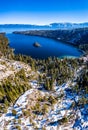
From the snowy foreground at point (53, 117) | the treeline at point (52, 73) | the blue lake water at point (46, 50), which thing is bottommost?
the snowy foreground at point (53, 117)

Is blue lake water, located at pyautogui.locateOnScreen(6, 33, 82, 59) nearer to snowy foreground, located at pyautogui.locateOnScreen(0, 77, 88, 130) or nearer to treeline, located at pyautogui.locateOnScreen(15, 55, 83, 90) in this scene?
treeline, located at pyautogui.locateOnScreen(15, 55, 83, 90)

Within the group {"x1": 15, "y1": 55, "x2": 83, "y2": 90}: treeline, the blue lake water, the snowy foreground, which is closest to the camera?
the snowy foreground

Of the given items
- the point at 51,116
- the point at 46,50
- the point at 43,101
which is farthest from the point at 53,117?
the point at 46,50

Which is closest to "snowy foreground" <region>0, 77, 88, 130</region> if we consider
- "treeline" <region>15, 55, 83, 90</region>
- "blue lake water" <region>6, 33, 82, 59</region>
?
"treeline" <region>15, 55, 83, 90</region>

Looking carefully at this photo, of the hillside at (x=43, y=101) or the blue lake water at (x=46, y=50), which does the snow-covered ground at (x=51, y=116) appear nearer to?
the hillside at (x=43, y=101)

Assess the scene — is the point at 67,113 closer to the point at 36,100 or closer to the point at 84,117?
the point at 84,117

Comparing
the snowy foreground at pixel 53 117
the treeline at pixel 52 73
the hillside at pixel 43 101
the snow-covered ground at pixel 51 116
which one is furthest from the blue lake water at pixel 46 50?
the snowy foreground at pixel 53 117

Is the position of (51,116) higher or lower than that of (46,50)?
lower

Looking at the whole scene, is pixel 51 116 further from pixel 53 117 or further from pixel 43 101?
pixel 43 101

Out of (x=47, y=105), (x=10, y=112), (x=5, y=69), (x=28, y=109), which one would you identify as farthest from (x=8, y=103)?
(x=5, y=69)

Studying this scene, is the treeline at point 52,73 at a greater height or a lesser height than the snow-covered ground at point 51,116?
greater

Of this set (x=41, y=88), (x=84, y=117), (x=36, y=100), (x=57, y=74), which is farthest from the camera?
(x=57, y=74)
